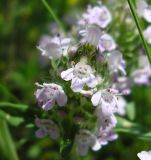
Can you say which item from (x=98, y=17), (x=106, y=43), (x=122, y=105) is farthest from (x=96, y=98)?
(x=122, y=105)

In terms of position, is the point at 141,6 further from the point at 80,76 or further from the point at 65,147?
the point at 65,147

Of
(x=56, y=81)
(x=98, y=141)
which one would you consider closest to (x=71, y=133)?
(x=98, y=141)

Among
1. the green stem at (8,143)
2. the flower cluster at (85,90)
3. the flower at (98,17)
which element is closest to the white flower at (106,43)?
the flower cluster at (85,90)

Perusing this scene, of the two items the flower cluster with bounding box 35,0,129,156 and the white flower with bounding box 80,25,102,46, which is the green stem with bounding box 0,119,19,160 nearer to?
the flower cluster with bounding box 35,0,129,156

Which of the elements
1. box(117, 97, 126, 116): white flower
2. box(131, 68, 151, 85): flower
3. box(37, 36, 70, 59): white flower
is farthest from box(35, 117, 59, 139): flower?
box(131, 68, 151, 85): flower

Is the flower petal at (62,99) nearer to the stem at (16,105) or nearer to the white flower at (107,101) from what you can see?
the white flower at (107,101)

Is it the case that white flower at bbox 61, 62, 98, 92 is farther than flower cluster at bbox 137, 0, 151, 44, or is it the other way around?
flower cluster at bbox 137, 0, 151, 44
